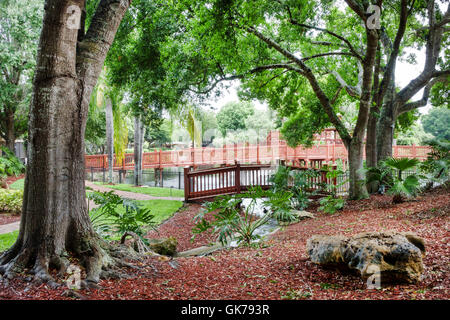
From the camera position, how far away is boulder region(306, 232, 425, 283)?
127 inches

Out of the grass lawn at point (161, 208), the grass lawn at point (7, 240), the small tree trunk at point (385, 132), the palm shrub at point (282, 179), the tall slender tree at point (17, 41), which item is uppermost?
the tall slender tree at point (17, 41)

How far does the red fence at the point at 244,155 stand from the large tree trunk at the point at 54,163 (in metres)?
20.8

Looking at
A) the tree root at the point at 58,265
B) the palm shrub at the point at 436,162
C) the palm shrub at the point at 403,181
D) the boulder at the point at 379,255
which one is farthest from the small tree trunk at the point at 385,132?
the tree root at the point at 58,265

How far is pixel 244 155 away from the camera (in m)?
26.8

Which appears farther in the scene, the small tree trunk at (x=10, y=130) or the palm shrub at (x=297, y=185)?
the small tree trunk at (x=10, y=130)

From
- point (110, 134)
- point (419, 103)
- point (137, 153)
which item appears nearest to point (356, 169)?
point (419, 103)

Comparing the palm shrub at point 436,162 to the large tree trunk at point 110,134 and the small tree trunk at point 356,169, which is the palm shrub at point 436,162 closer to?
the small tree trunk at point 356,169

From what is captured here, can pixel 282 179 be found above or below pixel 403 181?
below

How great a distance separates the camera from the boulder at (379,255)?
3.22m

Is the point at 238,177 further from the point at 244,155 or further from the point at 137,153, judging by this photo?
the point at 244,155

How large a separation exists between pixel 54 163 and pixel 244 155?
23.4m

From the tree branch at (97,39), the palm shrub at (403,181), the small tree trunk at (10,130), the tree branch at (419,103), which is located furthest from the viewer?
the small tree trunk at (10,130)

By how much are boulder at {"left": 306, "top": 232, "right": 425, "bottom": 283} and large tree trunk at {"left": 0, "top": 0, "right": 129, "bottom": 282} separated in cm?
253
